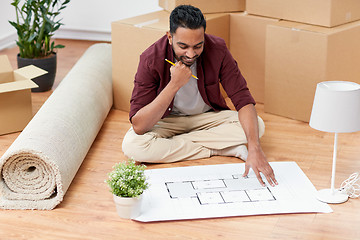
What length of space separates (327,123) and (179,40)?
652 millimetres

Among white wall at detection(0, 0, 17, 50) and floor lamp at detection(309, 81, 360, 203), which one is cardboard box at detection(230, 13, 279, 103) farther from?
white wall at detection(0, 0, 17, 50)

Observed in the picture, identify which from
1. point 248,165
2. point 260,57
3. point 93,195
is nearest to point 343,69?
point 260,57

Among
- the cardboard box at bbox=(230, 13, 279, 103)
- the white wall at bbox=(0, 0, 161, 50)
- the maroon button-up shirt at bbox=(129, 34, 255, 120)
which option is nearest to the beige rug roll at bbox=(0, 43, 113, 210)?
the maroon button-up shirt at bbox=(129, 34, 255, 120)

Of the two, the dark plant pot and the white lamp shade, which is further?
A: the dark plant pot

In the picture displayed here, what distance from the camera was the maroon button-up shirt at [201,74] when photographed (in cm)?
242

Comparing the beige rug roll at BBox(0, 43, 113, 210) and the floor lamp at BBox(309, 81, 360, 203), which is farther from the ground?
the floor lamp at BBox(309, 81, 360, 203)

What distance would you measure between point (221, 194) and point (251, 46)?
1.27m

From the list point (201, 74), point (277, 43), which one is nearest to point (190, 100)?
point (201, 74)

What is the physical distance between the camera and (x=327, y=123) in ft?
6.50

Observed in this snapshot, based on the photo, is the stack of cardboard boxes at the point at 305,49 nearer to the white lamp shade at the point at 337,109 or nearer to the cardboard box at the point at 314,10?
the cardboard box at the point at 314,10

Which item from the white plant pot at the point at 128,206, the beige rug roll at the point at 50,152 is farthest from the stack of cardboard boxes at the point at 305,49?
the white plant pot at the point at 128,206

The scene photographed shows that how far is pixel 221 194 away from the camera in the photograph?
2152 millimetres

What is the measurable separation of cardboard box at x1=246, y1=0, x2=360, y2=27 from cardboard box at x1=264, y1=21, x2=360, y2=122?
37 mm

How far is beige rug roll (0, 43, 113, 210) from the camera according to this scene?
7.02 feet
